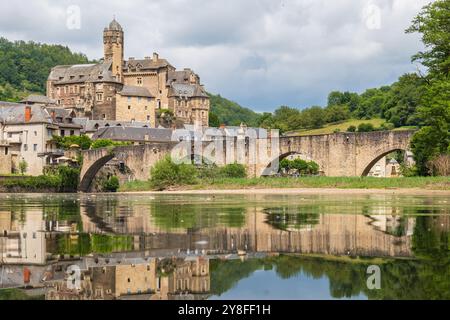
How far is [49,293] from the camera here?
1048 cm

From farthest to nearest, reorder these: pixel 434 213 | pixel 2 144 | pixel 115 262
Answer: pixel 2 144, pixel 434 213, pixel 115 262

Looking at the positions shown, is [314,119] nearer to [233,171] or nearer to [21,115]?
[21,115]

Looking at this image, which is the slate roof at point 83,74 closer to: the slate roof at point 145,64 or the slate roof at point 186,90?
the slate roof at point 145,64

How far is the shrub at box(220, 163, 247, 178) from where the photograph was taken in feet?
243

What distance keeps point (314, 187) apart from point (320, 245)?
45094 millimetres

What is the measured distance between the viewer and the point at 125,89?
124m

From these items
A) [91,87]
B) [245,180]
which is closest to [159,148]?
[245,180]

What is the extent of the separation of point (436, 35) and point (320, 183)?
16.3 metres

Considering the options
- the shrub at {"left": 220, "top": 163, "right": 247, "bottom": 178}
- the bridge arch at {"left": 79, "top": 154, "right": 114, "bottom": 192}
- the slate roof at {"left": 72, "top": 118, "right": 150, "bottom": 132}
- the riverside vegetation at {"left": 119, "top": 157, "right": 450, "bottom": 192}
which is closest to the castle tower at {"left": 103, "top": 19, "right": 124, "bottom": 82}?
the slate roof at {"left": 72, "top": 118, "right": 150, "bottom": 132}

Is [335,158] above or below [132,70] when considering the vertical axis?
below

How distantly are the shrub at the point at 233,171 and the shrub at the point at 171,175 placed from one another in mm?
4565

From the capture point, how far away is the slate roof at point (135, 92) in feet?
403

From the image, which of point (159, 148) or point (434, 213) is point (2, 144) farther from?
point (434, 213)

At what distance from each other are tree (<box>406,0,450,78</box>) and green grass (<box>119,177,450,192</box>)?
24.6ft
